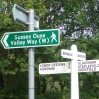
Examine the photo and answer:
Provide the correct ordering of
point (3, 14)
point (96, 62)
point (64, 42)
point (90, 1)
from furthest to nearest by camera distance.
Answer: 1. point (90, 1)
2. point (64, 42)
3. point (3, 14)
4. point (96, 62)

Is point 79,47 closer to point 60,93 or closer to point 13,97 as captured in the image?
point 60,93

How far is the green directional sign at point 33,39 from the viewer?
5383 millimetres

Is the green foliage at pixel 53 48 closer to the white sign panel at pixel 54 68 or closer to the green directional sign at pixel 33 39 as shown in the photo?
the white sign panel at pixel 54 68

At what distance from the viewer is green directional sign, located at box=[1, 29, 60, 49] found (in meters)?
5.38

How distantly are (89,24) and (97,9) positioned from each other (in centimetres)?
90

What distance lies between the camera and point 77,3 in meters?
13.4

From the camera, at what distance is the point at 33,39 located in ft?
17.7

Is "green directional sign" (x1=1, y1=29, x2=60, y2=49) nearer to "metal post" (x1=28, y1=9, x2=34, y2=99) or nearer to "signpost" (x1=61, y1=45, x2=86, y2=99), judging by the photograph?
"metal post" (x1=28, y1=9, x2=34, y2=99)

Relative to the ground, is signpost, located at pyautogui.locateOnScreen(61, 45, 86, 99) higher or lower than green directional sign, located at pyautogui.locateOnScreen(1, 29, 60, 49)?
lower

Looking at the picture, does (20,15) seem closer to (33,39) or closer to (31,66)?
(33,39)

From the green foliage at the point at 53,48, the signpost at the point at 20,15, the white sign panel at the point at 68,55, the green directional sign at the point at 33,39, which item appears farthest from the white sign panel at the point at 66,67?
the green foliage at the point at 53,48

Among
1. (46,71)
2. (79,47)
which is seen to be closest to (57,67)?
(46,71)

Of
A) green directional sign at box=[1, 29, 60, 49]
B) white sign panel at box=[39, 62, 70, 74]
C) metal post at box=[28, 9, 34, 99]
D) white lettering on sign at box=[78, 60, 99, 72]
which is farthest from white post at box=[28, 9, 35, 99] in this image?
white lettering on sign at box=[78, 60, 99, 72]

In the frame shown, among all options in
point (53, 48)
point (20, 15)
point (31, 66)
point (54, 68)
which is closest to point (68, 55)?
point (54, 68)
